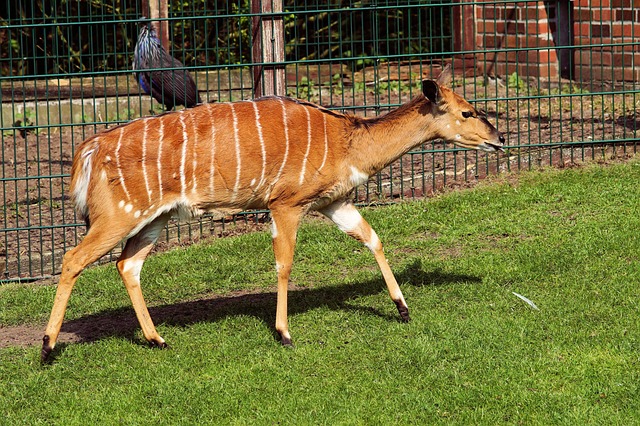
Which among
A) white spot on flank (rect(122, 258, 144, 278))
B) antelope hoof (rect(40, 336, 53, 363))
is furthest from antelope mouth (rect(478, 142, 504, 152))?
antelope hoof (rect(40, 336, 53, 363))

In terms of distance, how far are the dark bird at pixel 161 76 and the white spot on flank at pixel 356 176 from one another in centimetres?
314

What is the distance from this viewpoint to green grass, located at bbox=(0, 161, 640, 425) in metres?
5.00

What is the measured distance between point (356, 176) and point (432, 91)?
24.3 inches

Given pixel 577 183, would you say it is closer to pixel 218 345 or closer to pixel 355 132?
pixel 355 132

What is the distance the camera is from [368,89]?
1210cm

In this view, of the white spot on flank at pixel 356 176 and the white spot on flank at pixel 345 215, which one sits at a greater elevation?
the white spot on flank at pixel 356 176

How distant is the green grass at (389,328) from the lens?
16.4 ft

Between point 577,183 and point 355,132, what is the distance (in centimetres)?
287

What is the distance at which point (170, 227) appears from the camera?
8398 mm

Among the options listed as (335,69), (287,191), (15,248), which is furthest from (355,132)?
(335,69)

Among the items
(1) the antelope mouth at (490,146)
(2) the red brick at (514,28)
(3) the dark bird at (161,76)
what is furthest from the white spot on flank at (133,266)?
(2) the red brick at (514,28)

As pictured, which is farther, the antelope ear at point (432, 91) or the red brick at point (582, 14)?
the red brick at point (582, 14)

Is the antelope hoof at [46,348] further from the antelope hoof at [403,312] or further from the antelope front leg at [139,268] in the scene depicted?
the antelope hoof at [403,312]

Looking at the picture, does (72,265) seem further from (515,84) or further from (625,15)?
(515,84)
